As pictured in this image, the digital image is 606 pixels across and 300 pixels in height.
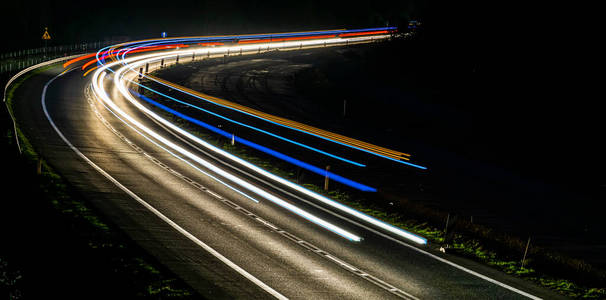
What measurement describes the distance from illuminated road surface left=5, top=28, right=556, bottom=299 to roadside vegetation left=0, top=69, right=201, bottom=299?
2.00 feet

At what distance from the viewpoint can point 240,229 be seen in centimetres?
1590

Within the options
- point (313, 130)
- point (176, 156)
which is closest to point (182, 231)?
point (176, 156)

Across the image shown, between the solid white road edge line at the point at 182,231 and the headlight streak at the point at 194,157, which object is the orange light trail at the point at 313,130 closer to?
the headlight streak at the point at 194,157

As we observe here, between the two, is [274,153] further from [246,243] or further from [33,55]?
[33,55]

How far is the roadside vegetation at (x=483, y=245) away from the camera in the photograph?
13.8m

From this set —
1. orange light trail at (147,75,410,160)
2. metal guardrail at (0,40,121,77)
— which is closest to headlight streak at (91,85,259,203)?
orange light trail at (147,75,410,160)

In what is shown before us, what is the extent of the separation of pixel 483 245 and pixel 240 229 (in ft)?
21.6

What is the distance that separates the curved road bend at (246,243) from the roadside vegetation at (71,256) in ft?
1.83

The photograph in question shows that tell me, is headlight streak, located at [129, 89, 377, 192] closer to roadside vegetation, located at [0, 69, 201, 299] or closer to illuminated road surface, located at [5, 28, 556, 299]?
illuminated road surface, located at [5, 28, 556, 299]

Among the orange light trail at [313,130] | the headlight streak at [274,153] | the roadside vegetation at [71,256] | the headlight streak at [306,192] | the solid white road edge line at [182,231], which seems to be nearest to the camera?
the roadside vegetation at [71,256]

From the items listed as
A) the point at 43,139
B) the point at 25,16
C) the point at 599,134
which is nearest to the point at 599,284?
the point at 599,134

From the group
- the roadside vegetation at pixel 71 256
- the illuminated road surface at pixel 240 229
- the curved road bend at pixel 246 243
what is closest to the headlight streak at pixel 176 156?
the illuminated road surface at pixel 240 229

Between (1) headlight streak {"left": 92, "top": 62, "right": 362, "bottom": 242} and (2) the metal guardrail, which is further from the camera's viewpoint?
(2) the metal guardrail

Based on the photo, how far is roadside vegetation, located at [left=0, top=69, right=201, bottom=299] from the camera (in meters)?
9.65
